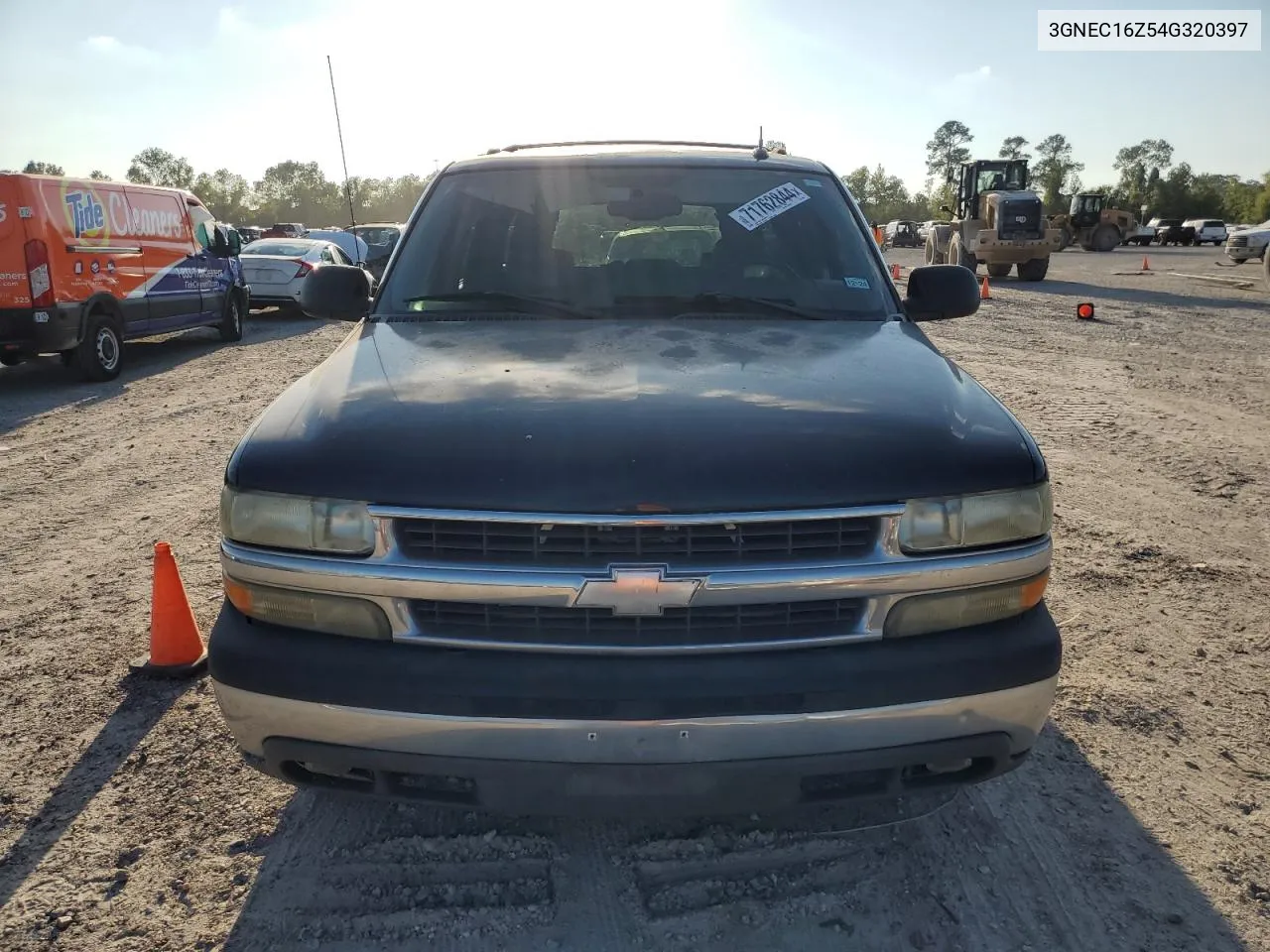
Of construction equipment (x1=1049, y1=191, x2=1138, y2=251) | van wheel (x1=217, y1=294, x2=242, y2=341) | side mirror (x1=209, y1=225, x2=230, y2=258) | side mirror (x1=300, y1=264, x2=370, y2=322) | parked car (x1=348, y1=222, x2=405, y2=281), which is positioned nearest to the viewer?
side mirror (x1=300, y1=264, x2=370, y2=322)

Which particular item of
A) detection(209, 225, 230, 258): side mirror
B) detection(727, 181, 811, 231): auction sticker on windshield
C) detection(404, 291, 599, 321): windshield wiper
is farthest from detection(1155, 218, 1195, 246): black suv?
detection(404, 291, 599, 321): windshield wiper

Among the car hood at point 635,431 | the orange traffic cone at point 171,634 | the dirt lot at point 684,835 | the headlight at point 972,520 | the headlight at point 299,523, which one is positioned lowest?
the dirt lot at point 684,835

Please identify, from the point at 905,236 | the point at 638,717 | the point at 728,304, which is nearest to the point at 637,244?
the point at 728,304

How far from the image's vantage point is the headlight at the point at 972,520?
82.7 inches

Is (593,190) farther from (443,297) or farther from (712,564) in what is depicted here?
(712,564)

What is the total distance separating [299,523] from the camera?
214cm

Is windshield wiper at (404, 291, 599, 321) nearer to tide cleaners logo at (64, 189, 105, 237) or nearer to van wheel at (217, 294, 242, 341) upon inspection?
tide cleaners logo at (64, 189, 105, 237)

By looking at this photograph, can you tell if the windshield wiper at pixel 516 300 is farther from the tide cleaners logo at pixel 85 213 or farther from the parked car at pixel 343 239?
the parked car at pixel 343 239

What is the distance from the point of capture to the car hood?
2029 mm

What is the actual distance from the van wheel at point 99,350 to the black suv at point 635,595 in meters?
9.58

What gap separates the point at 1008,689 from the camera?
83.8 inches

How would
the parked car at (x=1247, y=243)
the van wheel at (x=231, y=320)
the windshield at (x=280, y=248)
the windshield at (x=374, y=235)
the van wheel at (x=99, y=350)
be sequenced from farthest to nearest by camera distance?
the parked car at (x=1247, y=243), the windshield at (x=374, y=235), the windshield at (x=280, y=248), the van wheel at (x=231, y=320), the van wheel at (x=99, y=350)

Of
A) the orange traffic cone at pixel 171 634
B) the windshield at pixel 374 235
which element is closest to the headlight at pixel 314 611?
the orange traffic cone at pixel 171 634

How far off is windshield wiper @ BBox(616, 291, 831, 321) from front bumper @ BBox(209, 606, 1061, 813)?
1348 millimetres
